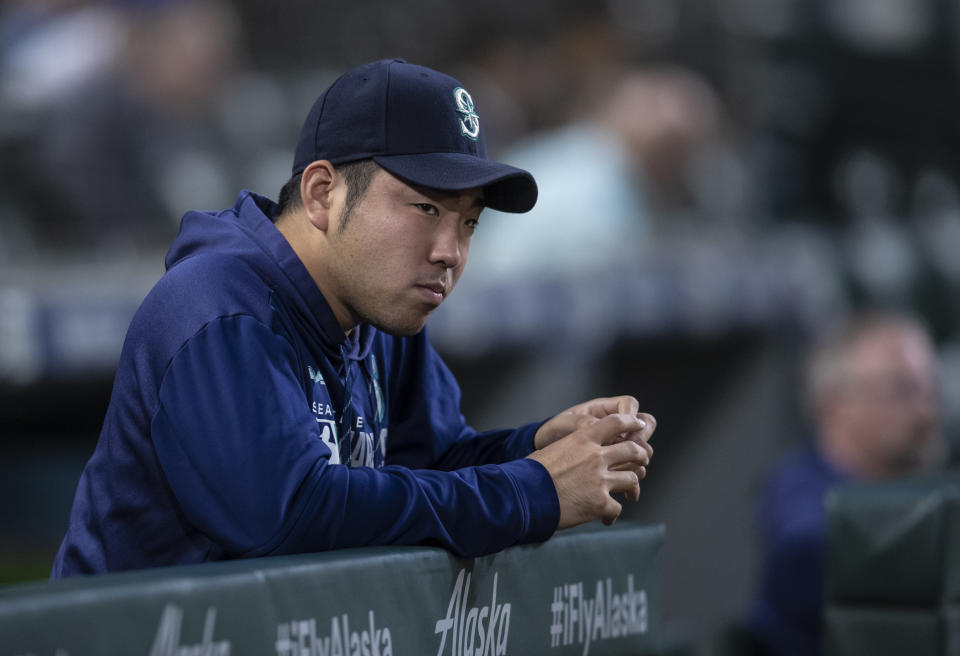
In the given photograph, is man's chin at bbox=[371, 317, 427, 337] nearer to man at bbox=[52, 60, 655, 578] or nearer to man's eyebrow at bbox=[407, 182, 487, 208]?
man at bbox=[52, 60, 655, 578]

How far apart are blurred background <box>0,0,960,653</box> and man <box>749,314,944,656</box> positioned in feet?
4.44

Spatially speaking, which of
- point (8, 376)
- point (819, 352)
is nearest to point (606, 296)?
point (819, 352)

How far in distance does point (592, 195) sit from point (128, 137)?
1.94 metres

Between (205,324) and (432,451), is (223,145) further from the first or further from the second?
(205,324)

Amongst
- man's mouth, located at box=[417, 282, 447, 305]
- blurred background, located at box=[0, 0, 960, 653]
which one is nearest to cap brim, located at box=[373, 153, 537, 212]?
man's mouth, located at box=[417, 282, 447, 305]

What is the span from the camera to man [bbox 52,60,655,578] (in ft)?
4.99

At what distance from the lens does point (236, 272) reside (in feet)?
5.43

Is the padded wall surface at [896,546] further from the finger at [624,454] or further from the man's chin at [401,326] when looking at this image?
the man's chin at [401,326]

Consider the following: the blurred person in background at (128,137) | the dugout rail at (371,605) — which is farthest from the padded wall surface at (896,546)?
the blurred person in background at (128,137)

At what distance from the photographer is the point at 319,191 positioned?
1771mm

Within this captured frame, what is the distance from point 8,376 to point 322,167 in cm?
203

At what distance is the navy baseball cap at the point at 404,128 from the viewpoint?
5.59 feet

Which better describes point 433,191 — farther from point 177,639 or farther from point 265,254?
point 177,639

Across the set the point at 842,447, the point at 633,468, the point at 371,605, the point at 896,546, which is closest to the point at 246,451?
the point at 371,605
